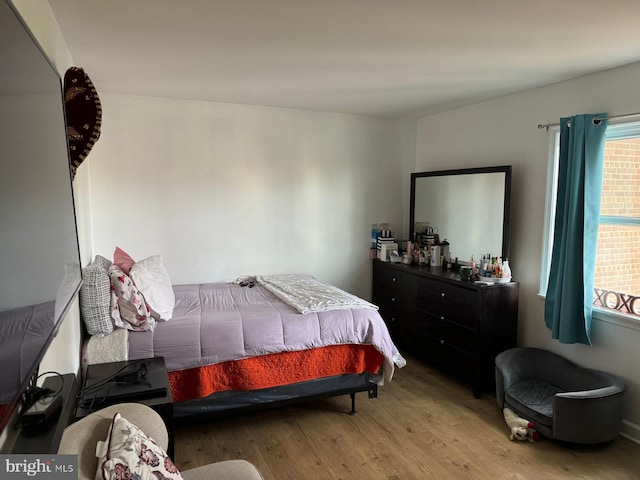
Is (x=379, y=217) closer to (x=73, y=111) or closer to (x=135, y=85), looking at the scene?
(x=135, y=85)

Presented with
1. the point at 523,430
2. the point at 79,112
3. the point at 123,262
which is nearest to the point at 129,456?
the point at 79,112

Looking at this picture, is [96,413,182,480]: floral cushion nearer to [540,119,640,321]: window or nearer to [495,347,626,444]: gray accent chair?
[495,347,626,444]: gray accent chair

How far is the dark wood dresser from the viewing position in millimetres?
3410

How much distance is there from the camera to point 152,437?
161 centimetres

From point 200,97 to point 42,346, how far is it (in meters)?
3.30

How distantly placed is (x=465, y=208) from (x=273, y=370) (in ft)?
7.64

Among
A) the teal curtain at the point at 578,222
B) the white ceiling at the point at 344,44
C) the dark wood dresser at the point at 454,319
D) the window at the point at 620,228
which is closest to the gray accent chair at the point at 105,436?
the white ceiling at the point at 344,44

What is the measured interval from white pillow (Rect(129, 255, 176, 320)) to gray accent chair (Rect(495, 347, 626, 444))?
242 centimetres

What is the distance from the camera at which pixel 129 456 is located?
1.33 m

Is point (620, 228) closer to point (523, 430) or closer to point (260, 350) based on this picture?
point (523, 430)

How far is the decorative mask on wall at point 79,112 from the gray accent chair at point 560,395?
3035mm

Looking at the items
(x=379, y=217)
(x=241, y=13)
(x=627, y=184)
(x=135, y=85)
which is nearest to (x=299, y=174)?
(x=379, y=217)

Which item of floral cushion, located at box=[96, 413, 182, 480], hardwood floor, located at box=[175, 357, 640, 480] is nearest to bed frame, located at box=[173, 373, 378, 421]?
hardwood floor, located at box=[175, 357, 640, 480]

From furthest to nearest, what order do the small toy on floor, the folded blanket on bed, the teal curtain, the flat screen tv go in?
1. the folded blanket on bed
2. the teal curtain
3. the small toy on floor
4. the flat screen tv
